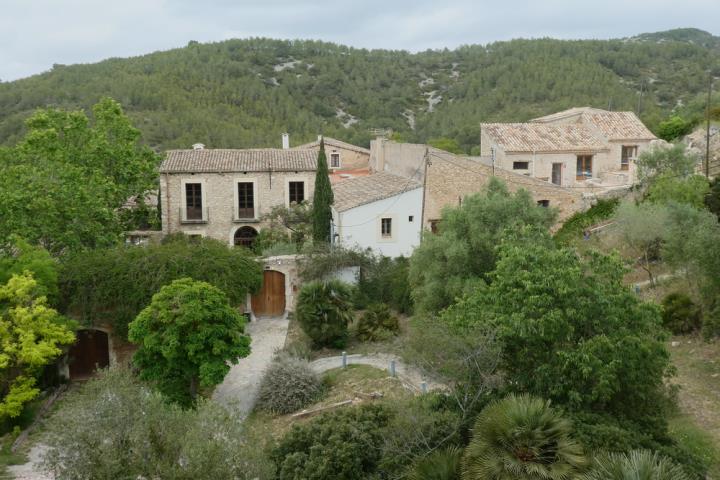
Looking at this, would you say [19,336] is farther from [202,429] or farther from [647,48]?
[647,48]

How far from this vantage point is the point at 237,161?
33.7 metres

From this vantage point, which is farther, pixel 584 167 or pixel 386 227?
pixel 584 167

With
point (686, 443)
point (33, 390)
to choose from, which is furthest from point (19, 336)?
point (686, 443)

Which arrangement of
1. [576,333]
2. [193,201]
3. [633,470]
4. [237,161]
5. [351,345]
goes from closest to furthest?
[633,470], [576,333], [351,345], [193,201], [237,161]

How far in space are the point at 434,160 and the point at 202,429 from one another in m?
19.1

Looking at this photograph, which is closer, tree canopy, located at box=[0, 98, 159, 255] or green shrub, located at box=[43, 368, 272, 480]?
green shrub, located at box=[43, 368, 272, 480]

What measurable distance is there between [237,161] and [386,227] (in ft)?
33.2

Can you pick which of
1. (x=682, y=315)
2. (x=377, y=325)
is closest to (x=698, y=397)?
(x=682, y=315)

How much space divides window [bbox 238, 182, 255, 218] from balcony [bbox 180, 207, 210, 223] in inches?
64.1

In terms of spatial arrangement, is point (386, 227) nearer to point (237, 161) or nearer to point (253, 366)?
point (253, 366)

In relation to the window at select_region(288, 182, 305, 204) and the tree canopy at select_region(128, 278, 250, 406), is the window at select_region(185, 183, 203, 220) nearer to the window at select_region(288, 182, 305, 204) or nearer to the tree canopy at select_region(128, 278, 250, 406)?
the window at select_region(288, 182, 305, 204)

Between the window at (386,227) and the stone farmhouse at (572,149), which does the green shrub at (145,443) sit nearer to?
the window at (386,227)

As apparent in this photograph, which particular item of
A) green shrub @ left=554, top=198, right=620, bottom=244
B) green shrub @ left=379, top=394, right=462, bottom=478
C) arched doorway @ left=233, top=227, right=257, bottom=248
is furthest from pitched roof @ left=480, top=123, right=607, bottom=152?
green shrub @ left=379, top=394, right=462, bottom=478

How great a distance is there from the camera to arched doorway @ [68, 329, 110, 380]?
77.3ft
